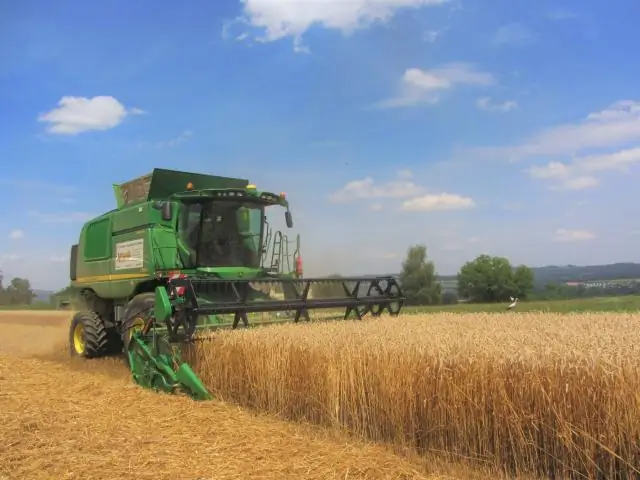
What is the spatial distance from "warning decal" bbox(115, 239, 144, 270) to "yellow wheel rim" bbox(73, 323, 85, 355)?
176 centimetres

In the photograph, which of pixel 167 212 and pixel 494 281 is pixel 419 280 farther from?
pixel 167 212

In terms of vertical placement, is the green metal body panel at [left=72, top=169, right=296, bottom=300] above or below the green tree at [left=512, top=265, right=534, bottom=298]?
above

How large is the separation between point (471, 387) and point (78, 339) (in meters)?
9.39

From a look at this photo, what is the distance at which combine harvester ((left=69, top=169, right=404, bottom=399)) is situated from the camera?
7.29 metres

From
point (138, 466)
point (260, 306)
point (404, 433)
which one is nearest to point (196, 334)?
point (260, 306)

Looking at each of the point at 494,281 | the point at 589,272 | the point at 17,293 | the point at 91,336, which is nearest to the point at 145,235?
the point at 91,336

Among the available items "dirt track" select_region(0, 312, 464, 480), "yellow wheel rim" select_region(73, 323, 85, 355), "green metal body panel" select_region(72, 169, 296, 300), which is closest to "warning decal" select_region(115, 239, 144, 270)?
"green metal body panel" select_region(72, 169, 296, 300)

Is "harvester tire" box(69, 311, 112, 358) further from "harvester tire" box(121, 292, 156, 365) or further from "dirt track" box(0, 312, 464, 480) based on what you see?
"dirt track" box(0, 312, 464, 480)

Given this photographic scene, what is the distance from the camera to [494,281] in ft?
91.6

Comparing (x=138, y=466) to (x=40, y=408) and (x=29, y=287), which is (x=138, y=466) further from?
(x=29, y=287)

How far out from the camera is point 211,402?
6145 millimetres

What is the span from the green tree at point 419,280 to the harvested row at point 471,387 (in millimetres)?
24937

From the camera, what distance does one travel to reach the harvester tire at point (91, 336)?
34.4 ft

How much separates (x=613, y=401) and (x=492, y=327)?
2.94 meters
